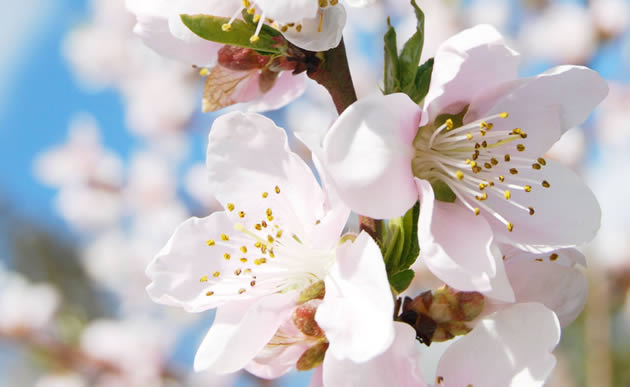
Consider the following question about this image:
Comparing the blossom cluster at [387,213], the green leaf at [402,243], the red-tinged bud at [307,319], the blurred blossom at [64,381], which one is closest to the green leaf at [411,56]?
the blossom cluster at [387,213]

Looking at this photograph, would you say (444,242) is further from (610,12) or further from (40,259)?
(40,259)

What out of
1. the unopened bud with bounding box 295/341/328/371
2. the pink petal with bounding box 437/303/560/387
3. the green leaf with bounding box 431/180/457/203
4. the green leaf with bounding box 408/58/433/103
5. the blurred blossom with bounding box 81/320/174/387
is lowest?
the blurred blossom with bounding box 81/320/174/387

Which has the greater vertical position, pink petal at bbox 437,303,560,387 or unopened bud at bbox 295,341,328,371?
pink petal at bbox 437,303,560,387

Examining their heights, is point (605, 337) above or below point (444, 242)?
below

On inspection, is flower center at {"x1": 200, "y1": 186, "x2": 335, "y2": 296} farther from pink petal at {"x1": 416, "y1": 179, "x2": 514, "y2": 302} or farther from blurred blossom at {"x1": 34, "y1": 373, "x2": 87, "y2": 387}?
blurred blossom at {"x1": 34, "y1": 373, "x2": 87, "y2": 387}

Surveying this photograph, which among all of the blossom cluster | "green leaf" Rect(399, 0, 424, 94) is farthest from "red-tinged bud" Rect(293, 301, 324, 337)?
"green leaf" Rect(399, 0, 424, 94)

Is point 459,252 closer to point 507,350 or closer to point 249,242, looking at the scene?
point 507,350

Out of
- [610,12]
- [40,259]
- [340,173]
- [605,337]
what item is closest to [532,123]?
[340,173]
